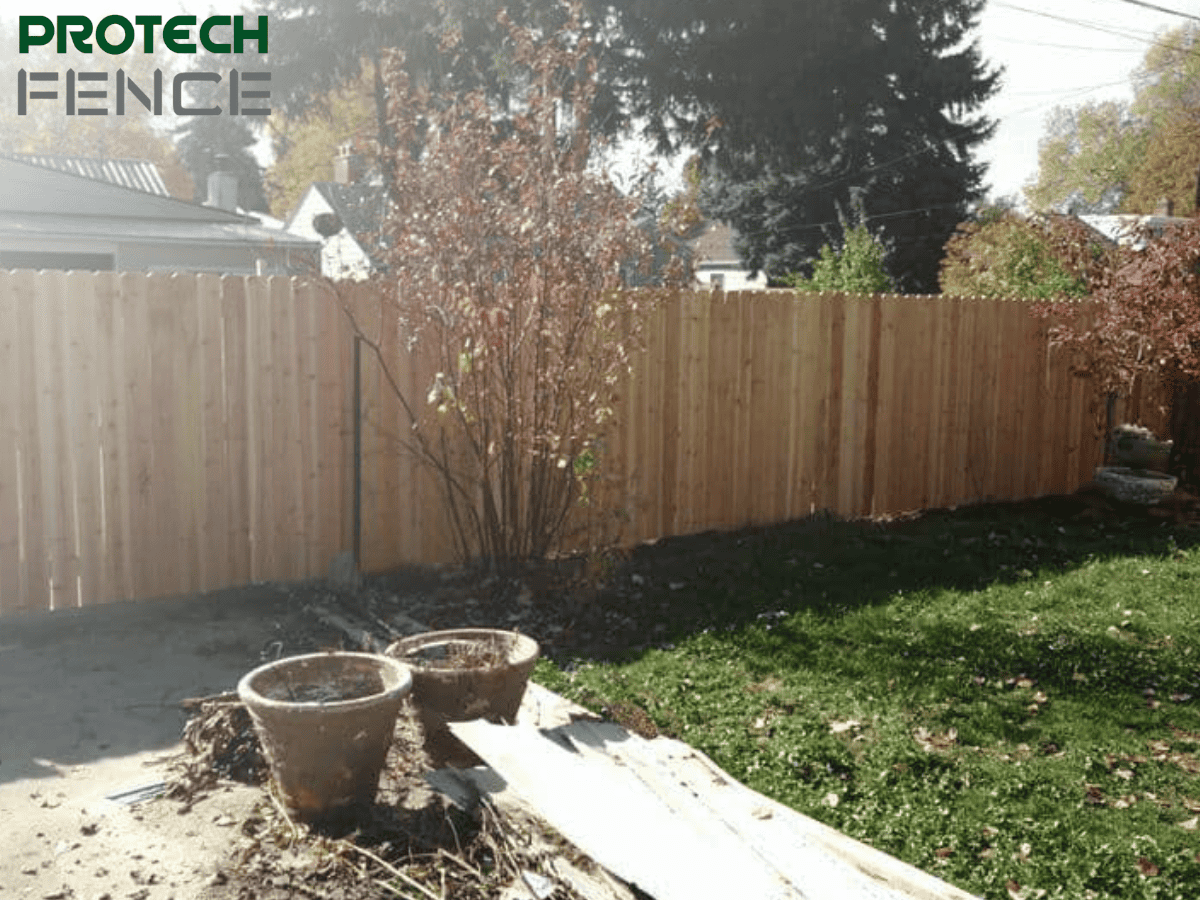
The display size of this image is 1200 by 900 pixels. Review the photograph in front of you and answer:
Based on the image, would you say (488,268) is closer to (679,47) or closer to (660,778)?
(660,778)

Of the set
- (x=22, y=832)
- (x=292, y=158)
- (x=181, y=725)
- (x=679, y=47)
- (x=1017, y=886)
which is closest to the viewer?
(x=1017, y=886)

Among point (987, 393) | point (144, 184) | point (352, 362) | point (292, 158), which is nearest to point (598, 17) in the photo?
point (144, 184)

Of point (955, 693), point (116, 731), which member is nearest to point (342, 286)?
point (116, 731)

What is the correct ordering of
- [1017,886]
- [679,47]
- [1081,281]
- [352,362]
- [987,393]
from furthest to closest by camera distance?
[679,47], [1081,281], [987,393], [352,362], [1017,886]

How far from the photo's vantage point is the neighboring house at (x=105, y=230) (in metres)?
18.3

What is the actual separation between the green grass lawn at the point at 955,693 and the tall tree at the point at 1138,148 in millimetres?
44508

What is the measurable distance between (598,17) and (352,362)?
66.6ft

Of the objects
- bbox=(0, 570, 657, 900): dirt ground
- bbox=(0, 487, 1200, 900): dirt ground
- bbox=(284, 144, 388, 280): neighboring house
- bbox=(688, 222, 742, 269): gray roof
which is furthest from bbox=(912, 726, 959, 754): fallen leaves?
bbox=(688, 222, 742, 269): gray roof

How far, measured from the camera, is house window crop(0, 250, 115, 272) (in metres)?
18.7

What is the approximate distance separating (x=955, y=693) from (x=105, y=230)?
16.5 metres

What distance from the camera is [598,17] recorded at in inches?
1026

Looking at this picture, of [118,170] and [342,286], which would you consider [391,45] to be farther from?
[342,286]

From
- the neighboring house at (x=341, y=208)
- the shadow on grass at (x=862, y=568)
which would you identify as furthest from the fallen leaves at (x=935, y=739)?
the neighboring house at (x=341, y=208)

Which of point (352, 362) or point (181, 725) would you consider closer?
point (181, 725)
